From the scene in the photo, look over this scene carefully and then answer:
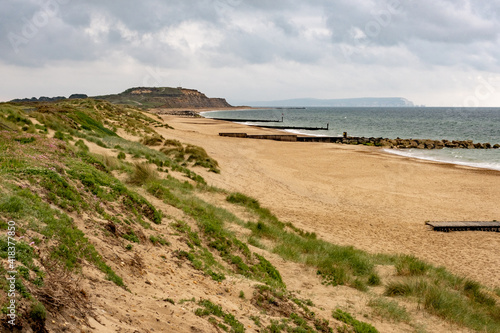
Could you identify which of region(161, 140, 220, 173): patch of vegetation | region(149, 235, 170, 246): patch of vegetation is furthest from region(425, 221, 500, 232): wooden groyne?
region(161, 140, 220, 173): patch of vegetation

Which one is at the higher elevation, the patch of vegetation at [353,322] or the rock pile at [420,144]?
the rock pile at [420,144]

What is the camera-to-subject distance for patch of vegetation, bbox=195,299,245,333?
519 cm

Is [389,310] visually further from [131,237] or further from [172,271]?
[131,237]

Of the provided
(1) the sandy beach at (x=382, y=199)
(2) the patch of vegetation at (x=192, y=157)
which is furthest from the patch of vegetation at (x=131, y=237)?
(2) the patch of vegetation at (x=192, y=157)

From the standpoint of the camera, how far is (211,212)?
11266 millimetres

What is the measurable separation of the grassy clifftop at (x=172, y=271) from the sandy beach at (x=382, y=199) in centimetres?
221

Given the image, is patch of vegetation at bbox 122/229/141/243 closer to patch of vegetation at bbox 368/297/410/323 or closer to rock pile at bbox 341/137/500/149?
patch of vegetation at bbox 368/297/410/323

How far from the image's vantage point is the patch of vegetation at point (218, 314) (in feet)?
17.0

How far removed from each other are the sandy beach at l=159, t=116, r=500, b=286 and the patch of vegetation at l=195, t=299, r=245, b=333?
26.9 ft

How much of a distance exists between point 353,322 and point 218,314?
2.59m

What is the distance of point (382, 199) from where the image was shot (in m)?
19.5

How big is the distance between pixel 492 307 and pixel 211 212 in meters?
7.61

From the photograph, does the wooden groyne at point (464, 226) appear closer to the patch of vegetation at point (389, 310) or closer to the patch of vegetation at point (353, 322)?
the patch of vegetation at point (389, 310)

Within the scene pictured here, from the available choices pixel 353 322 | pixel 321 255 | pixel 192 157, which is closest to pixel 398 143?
pixel 192 157
